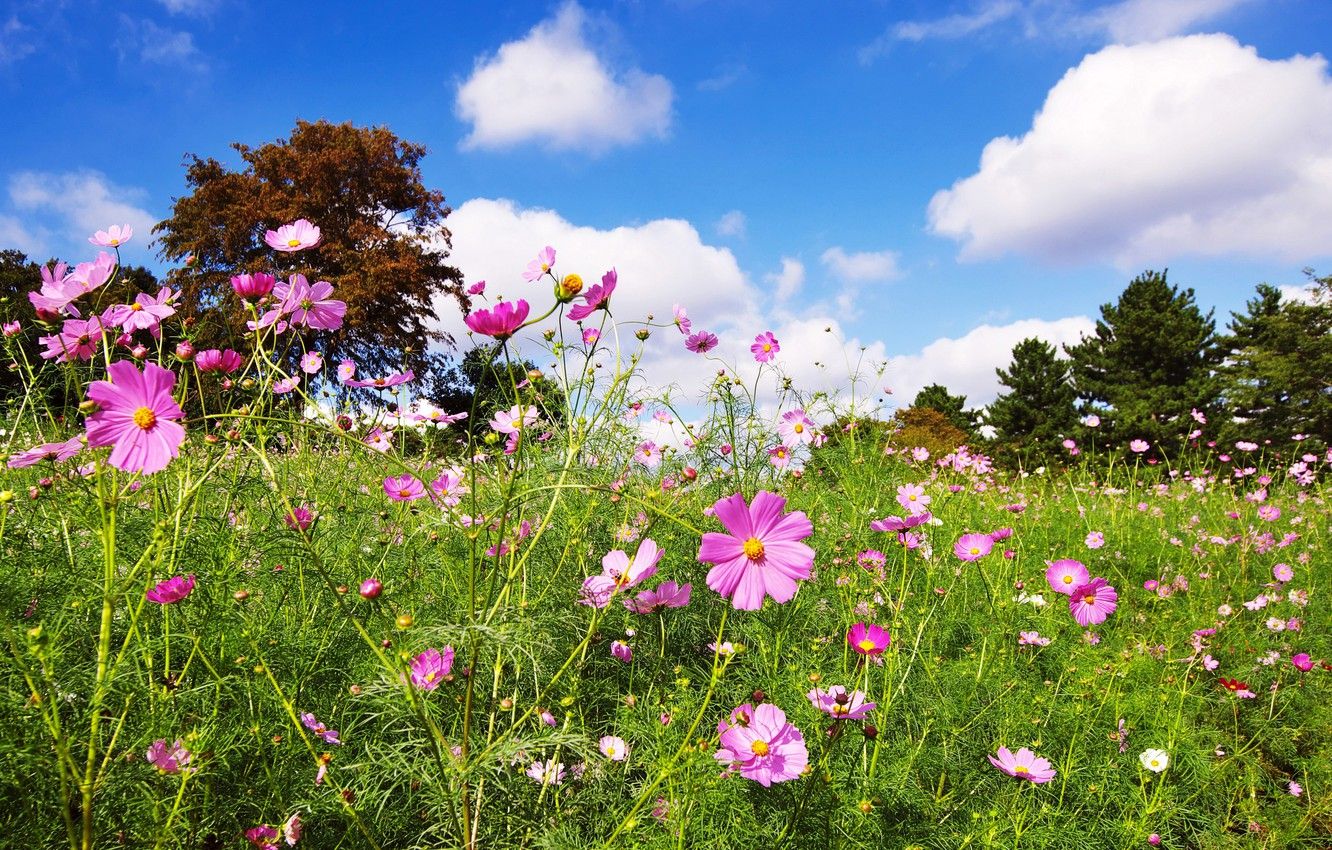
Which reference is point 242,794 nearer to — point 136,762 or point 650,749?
point 136,762

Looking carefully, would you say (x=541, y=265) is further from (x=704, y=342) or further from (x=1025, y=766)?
(x=1025, y=766)

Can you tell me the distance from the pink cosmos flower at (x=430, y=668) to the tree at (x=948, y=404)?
78.6 ft

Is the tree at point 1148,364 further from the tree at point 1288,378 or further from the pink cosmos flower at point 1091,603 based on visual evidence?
the pink cosmos flower at point 1091,603

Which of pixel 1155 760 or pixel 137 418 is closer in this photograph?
pixel 137 418

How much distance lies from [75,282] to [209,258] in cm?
1492

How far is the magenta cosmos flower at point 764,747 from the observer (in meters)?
1.09

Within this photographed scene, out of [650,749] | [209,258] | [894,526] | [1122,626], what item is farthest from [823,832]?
[209,258]

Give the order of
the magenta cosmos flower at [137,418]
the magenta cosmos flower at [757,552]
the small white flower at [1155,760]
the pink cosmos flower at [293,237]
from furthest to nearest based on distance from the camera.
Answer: the small white flower at [1155,760] < the pink cosmos flower at [293,237] < the magenta cosmos flower at [757,552] < the magenta cosmos flower at [137,418]

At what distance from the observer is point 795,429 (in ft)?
7.79

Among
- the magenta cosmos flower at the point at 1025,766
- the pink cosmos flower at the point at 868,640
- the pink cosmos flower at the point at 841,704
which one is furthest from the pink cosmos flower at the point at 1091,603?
the pink cosmos flower at the point at 841,704

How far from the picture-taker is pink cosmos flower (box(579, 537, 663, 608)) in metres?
1.22

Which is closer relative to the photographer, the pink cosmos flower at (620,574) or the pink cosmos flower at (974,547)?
the pink cosmos flower at (620,574)

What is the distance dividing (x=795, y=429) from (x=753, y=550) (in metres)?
1.42

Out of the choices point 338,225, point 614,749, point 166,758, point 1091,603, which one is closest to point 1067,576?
point 1091,603
